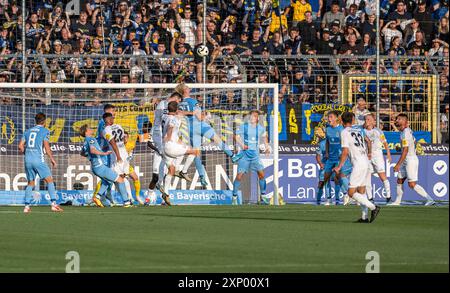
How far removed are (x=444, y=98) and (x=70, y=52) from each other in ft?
→ 30.8

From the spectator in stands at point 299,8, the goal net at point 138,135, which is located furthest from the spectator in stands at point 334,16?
the goal net at point 138,135

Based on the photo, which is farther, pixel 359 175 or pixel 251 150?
pixel 251 150

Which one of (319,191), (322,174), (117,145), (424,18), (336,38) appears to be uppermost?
(424,18)

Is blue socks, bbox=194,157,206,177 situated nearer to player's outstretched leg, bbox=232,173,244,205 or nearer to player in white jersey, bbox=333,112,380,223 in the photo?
player's outstretched leg, bbox=232,173,244,205

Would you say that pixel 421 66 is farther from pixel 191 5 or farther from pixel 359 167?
pixel 359 167

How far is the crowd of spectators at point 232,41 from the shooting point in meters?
28.9

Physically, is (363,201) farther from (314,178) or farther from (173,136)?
(314,178)

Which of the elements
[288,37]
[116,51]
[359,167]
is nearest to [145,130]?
[116,51]

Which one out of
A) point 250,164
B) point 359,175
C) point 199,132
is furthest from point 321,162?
point 359,175

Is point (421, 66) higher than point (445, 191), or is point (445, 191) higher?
point (421, 66)

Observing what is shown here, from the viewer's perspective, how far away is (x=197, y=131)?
26.9 m

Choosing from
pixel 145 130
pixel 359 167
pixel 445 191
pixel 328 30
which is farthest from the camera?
pixel 328 30

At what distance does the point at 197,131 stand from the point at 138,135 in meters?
1.52

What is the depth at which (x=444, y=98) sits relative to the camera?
98.5ft
